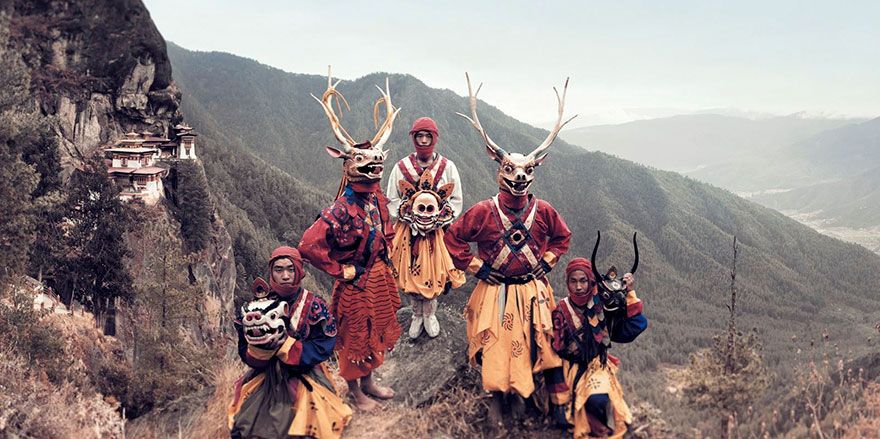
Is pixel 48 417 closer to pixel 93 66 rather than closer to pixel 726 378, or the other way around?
pixel 726 378

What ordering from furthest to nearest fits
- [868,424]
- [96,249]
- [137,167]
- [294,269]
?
1. [137,167]
2. [96,249]
3. [294,269]
4. [868,424]

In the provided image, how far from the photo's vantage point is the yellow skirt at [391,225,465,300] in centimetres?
613

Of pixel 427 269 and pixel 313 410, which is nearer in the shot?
pixel 313 410

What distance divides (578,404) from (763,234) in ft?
433

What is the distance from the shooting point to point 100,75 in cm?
3884

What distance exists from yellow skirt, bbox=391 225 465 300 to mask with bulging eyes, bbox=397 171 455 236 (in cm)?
18

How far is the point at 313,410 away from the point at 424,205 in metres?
2.59

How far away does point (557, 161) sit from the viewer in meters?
136

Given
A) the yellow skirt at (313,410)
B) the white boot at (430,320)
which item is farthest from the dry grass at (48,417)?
the white boot at (430,320)

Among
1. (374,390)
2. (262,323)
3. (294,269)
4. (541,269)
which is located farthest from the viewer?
(374,390)

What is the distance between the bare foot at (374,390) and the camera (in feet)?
19.2

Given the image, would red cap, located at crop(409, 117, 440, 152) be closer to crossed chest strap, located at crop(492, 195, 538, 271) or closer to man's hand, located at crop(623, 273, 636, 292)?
crossed chest strap, located at crop(492, 195, 538, 271)

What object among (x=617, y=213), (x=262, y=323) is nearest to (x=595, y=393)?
(x=262, y=323)

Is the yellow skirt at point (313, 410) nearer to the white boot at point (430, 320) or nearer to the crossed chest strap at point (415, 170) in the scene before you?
the white boot at point (430, 320)
